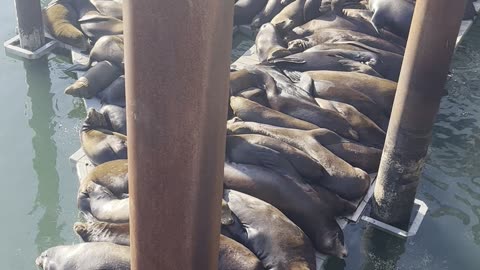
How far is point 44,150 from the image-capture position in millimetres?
9977

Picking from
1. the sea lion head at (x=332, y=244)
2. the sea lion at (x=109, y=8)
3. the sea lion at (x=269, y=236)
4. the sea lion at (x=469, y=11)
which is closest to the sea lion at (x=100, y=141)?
the sea lion at (x=269, y=236)

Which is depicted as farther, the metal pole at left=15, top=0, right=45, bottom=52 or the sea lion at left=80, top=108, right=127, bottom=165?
the metal pole at left=15, top=0, right=45, bottom=52

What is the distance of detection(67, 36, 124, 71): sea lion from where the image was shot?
1098 cm

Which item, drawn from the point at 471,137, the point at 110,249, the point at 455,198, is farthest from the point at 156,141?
the point at 471,137

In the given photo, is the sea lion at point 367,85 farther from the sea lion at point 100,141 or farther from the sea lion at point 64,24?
the sea lion at point 64,24

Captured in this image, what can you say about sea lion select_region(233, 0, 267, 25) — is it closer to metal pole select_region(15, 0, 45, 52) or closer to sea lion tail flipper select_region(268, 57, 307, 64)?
sea lion tail flipper select_region(268, 57, 307, 64)

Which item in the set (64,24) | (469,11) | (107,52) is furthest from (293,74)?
(469,11)

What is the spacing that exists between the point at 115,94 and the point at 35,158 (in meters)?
1.58

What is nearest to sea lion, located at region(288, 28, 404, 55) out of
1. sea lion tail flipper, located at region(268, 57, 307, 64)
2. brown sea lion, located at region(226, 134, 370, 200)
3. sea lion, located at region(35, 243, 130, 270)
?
sea lion tail flipper, located at region(268, 57, 307, 64)

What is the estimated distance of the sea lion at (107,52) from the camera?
11.0 m

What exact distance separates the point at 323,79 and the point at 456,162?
8.00ft

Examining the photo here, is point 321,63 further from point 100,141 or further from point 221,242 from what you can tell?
point 221,242

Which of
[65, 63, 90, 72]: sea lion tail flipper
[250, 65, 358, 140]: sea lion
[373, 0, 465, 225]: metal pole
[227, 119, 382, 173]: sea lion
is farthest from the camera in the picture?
[65, 63, 90, 72]: sea lion tail flipper

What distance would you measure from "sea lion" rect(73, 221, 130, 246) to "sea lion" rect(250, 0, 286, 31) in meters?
7.50
